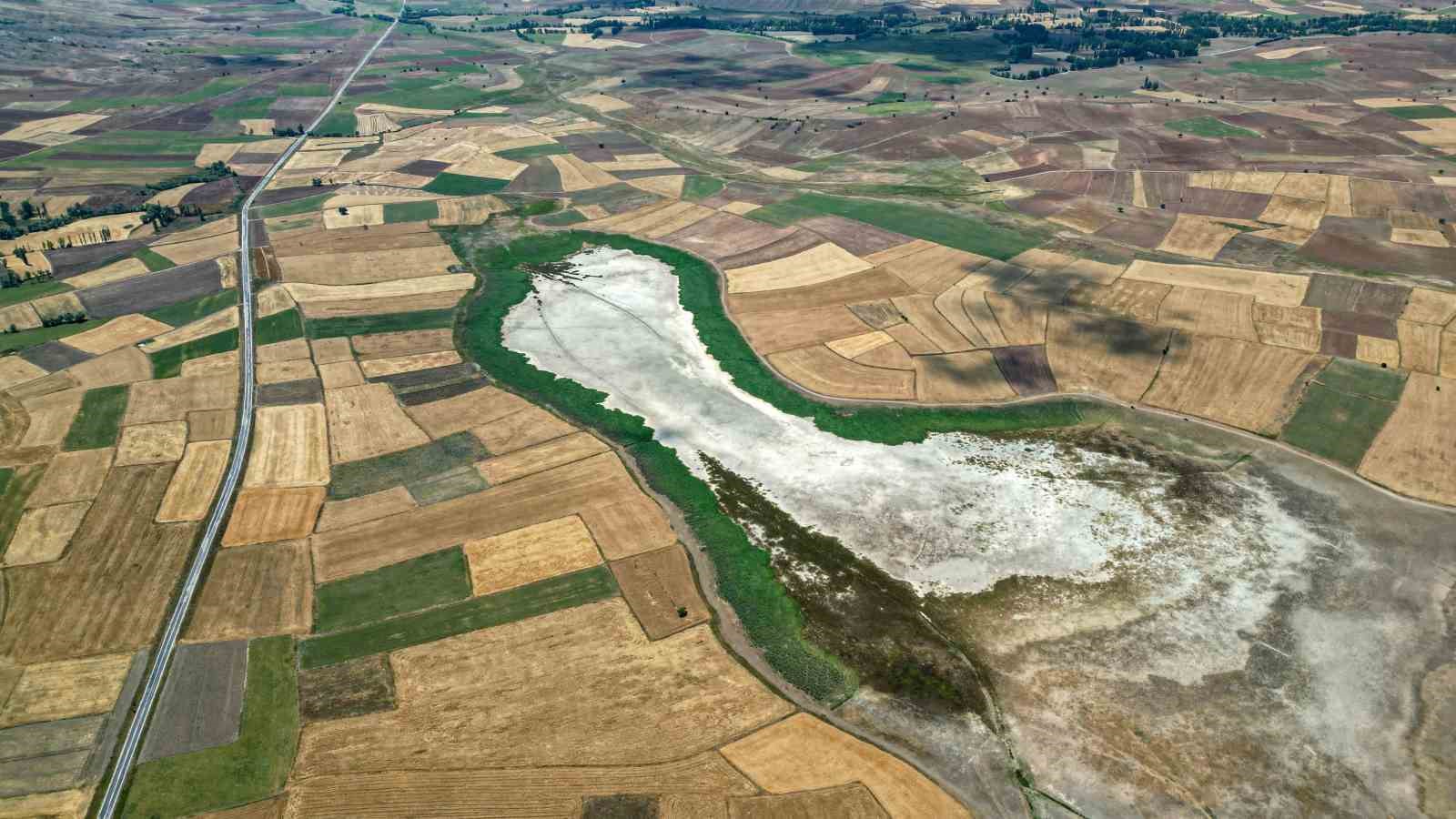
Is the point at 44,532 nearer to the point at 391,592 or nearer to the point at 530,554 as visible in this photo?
the point at 391,592

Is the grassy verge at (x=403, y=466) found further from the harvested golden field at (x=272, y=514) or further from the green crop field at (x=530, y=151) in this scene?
the green crop field at (x=530, y=151)

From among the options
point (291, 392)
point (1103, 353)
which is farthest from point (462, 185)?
point (1103, 353)

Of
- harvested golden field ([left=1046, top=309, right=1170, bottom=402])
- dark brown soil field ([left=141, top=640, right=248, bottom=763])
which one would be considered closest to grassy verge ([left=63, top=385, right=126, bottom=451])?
dark brown soil field ([left=141, top=640, right=248, bottom=763])

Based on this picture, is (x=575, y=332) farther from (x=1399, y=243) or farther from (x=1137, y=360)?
(x=1399, y=243)

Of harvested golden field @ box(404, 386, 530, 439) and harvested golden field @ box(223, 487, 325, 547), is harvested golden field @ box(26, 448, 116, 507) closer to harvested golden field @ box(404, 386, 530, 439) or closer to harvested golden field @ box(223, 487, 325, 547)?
harvested golden field @ box(223, 487, 325, 547)

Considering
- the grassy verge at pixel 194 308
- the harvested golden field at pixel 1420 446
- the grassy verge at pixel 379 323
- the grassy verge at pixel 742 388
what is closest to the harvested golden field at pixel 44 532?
the grassy verge at pixel 379 323
